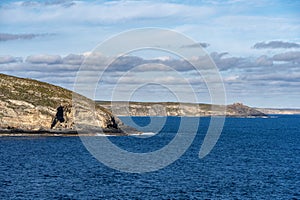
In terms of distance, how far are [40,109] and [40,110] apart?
483 millimetres

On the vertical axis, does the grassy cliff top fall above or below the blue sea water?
above

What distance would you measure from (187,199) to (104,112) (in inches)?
4200

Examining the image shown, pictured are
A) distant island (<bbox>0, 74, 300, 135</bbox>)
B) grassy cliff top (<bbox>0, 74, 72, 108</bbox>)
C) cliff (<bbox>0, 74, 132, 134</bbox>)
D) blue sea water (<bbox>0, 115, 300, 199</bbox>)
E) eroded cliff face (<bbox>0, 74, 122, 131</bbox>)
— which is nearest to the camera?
blue sea water (<bbox>0, 115, 300, 199</bbox>)

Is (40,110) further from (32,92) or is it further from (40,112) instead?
(32,92)

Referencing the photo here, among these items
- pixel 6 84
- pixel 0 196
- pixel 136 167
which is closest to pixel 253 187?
pixel 136 167

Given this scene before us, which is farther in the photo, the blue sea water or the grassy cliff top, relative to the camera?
the grassy cliff top

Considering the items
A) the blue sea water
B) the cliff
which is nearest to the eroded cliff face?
the cliff

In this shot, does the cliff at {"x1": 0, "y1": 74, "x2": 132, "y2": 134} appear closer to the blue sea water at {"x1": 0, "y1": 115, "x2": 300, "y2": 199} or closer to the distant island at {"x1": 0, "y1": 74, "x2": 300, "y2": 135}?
the distant island at {"x1": 0, "y1": 74, "x2": 300, "y2": 135}

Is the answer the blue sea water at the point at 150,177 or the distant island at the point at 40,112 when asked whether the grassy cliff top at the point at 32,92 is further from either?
the blue sea water at the point at 150,177

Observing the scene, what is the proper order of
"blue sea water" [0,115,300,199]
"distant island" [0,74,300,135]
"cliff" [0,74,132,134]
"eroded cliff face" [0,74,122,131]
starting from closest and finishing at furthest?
1. "blue sea water" [0,115,300,199]
2. "distant island" [0,74,300,135]
3. "cliff" [0,74,132,134]
4. "eroded cliff face" [0,74,122,131]

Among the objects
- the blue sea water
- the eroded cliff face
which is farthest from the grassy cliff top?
the blue sea water

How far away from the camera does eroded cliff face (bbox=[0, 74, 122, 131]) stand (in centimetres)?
14938

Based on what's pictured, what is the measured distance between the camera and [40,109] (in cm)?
15288

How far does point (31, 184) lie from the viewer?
6988cm
